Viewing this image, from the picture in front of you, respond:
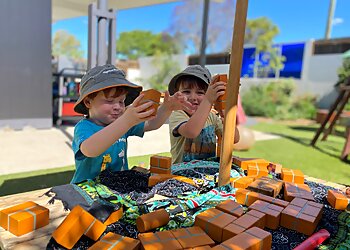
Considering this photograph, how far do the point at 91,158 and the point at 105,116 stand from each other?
0.80ft

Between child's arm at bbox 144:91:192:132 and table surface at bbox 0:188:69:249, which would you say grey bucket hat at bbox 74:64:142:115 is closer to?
child's arm at bbox 144:91:192:132

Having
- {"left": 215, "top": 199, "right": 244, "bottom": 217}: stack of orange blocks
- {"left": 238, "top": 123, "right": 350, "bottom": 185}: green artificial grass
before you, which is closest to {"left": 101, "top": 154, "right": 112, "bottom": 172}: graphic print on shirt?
{"left": 215, "top": 199, "right": 244, "bottom": 217}: stack of orange blocks

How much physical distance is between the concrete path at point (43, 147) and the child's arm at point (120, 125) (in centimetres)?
122

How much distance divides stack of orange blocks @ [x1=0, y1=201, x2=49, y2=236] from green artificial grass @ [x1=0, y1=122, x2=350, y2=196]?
1.28 metres

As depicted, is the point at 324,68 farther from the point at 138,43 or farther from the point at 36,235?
the point at 138,43

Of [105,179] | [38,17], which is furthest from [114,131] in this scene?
[38,17]

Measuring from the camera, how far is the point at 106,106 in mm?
1511

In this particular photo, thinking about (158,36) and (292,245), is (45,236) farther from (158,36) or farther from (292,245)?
(158,36)

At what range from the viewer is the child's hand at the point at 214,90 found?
61.7 inches

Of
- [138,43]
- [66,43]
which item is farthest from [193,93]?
[66,43]

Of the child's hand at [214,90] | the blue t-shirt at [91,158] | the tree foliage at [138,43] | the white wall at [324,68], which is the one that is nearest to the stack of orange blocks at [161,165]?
the blue t-shirt at [91,158]

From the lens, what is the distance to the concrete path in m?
3.07

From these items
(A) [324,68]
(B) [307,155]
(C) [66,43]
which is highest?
(C) [66,43]

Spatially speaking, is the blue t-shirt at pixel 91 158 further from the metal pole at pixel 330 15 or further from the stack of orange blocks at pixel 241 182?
the metal pole at pixel 330 15
